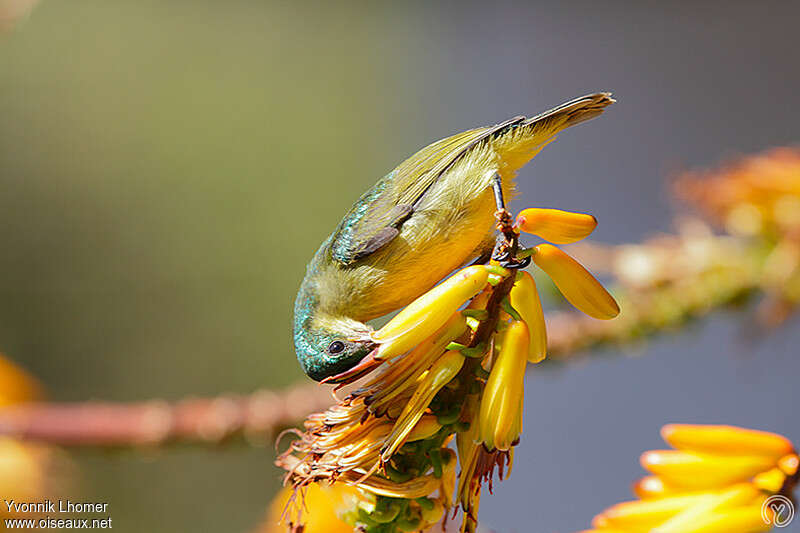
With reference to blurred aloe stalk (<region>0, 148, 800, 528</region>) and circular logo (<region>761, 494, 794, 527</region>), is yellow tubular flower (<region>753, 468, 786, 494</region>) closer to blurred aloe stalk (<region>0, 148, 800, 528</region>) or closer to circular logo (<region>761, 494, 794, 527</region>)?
circular logo (<region>761, 494, 794, 527</region>)

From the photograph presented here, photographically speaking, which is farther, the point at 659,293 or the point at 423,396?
the point at 659,293

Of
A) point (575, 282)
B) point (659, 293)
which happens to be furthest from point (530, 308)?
point (659, 293)

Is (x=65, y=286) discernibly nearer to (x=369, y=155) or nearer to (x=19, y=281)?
(x=19, y=281)

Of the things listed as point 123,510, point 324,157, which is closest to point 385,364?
point 123,510

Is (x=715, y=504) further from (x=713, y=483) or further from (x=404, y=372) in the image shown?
(x=404, y=372)

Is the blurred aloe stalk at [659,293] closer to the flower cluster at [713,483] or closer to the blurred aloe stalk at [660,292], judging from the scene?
the blurred aloe stalk at [660,292]
